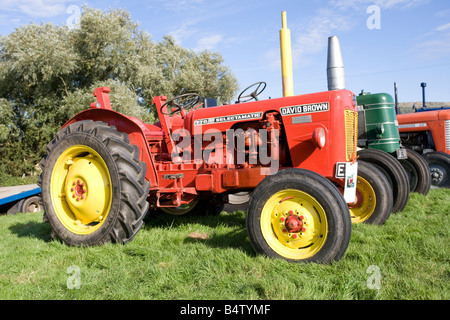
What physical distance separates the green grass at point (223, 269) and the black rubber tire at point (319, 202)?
0.10 meters

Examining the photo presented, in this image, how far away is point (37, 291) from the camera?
2691 millimetres

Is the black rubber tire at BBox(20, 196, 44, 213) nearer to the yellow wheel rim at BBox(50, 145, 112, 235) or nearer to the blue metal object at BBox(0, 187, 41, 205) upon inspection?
the blue metal object at BBox(0, 187, 41, 205)

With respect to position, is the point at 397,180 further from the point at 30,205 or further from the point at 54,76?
the point at 54,76

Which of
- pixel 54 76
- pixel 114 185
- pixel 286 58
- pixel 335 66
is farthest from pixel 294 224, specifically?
pixel 54 76

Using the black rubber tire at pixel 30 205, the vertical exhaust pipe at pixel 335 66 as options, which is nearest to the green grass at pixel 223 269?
the vertical exhaust pipe at pixel 335 66

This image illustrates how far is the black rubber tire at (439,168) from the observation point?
7570 mm

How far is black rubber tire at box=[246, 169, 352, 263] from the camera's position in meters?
2.75

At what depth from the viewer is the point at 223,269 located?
9.23ft

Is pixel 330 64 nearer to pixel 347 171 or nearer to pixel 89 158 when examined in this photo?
pixel 347 171

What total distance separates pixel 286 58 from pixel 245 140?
2.55 metres

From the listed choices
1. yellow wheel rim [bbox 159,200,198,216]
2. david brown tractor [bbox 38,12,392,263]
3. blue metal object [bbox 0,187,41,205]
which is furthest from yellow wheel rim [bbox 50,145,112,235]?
blue metal object [bbox 0,187,41,205]

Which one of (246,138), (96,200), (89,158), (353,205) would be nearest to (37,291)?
(96,200)
